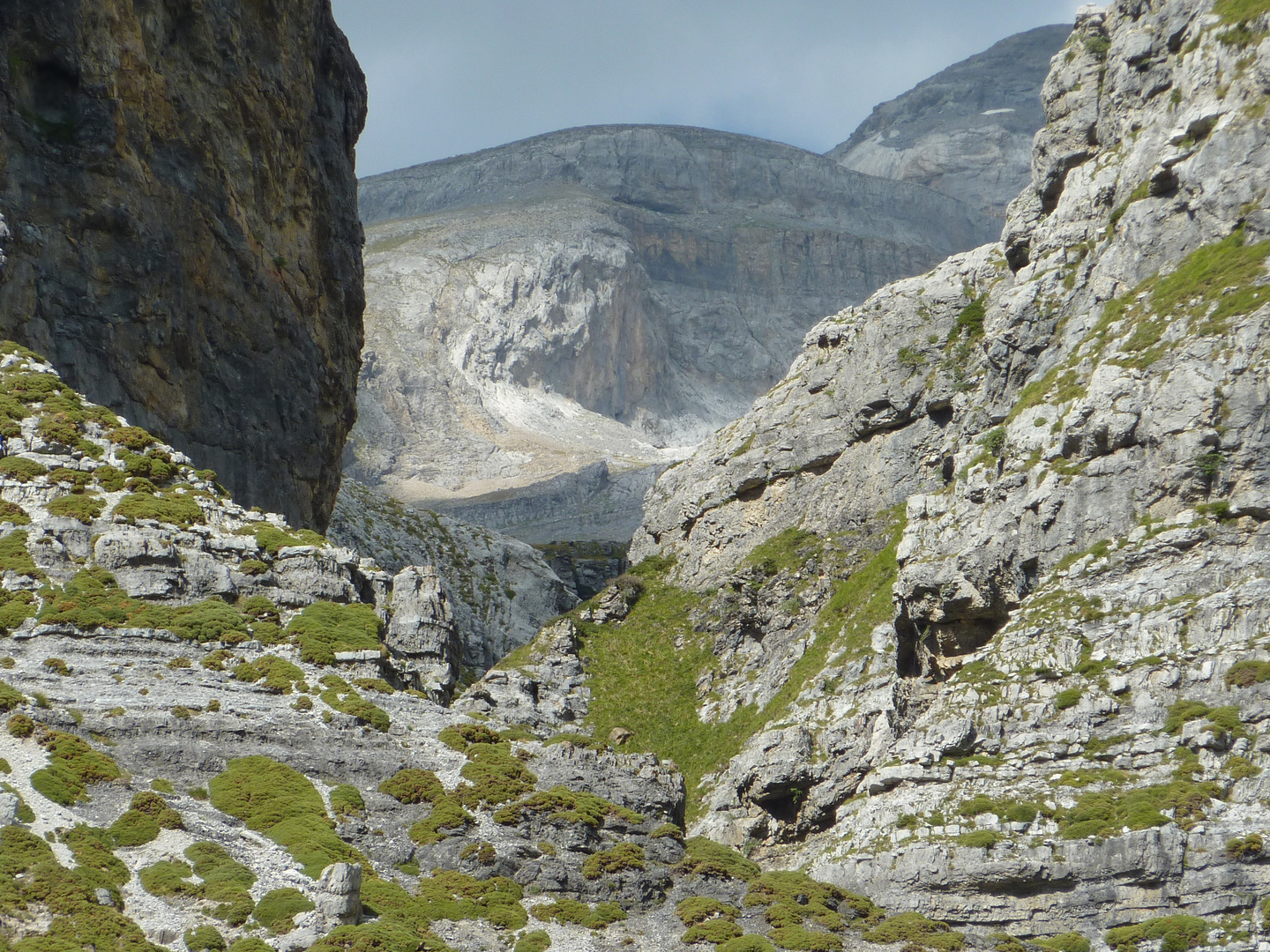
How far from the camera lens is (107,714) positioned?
43.9 m

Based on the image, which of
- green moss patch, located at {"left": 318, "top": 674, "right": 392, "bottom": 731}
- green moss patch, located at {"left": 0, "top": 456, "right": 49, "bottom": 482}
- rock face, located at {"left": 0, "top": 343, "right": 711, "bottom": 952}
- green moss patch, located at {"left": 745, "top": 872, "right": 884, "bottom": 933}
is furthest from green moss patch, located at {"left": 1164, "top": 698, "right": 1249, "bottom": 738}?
green moss patch, located at {"left": 0, "top": 456, "right": 49, "bottom": 482}

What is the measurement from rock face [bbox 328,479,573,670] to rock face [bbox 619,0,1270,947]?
20.1 m

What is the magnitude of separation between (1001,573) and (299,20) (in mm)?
55301

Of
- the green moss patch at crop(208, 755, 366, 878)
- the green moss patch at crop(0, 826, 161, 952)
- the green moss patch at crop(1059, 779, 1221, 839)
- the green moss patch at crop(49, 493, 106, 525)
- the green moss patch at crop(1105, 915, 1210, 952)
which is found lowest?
the green moss patch at crop(0, 826, 161, 952)

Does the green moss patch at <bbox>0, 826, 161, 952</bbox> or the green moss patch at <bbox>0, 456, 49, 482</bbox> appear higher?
the green moss patch at <bbox>0, 456, 49, 482</bbox>

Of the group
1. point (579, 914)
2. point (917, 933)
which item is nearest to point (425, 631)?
point (579, 914)

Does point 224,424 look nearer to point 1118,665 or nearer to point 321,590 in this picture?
point 321,590

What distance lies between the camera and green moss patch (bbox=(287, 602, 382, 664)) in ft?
167

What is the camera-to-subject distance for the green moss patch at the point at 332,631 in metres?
50.9

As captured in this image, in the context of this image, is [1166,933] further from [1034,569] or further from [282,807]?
[282,807]

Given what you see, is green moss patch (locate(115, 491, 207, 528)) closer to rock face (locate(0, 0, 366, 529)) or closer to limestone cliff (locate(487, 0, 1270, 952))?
rock face (locate(0, 0, 366, 529))

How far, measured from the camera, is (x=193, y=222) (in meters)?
69.7

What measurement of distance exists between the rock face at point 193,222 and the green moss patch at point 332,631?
18.4 m

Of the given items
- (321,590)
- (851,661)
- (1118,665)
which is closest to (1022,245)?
(851,661)
